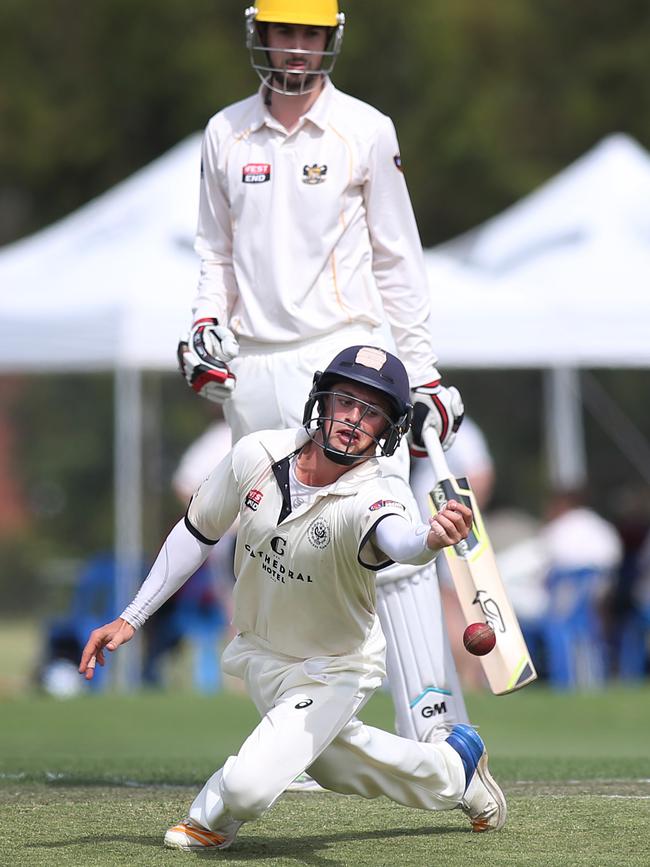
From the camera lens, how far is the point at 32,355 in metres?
10.1

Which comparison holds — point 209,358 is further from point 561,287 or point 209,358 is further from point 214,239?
point 561,287

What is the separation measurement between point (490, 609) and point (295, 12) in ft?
5.82

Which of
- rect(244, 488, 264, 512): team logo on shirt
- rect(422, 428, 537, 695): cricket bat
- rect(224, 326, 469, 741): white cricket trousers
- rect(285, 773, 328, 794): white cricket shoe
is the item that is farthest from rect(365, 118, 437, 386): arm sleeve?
rect(285, 773, 328, 794): white cricket shoe

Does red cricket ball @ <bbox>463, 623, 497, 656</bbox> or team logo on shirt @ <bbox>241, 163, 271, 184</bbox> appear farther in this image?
team logo on shirt @ <bbox>241, 163, 271, 184</bbox>

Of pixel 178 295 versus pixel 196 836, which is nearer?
pixel 196 836

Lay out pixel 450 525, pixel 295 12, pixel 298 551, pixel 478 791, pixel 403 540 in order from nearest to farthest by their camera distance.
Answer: pixel 450 525, pixel 403 540, pixel 298 551, pixel 478 791, pixel 295 12

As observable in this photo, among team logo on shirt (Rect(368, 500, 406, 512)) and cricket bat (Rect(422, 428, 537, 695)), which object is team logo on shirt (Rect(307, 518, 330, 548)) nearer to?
team logo on shirt (Rect(368, 500, 406, 512))

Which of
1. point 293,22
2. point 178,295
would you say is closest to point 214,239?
point 293,22

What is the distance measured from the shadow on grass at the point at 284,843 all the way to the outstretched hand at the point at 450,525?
2.57ft

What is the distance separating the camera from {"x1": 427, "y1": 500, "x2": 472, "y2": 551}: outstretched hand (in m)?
3.69

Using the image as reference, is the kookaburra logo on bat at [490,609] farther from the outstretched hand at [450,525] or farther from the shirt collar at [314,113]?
the shirt collar at [314,113]

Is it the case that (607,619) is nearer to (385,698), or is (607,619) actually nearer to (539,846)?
(385,698)

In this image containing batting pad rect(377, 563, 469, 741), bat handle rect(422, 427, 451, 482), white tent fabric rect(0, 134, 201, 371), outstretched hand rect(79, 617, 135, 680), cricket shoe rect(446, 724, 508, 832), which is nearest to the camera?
outstretched hand rect(79, 617, 135, 680)

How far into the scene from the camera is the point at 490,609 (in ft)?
14.5
